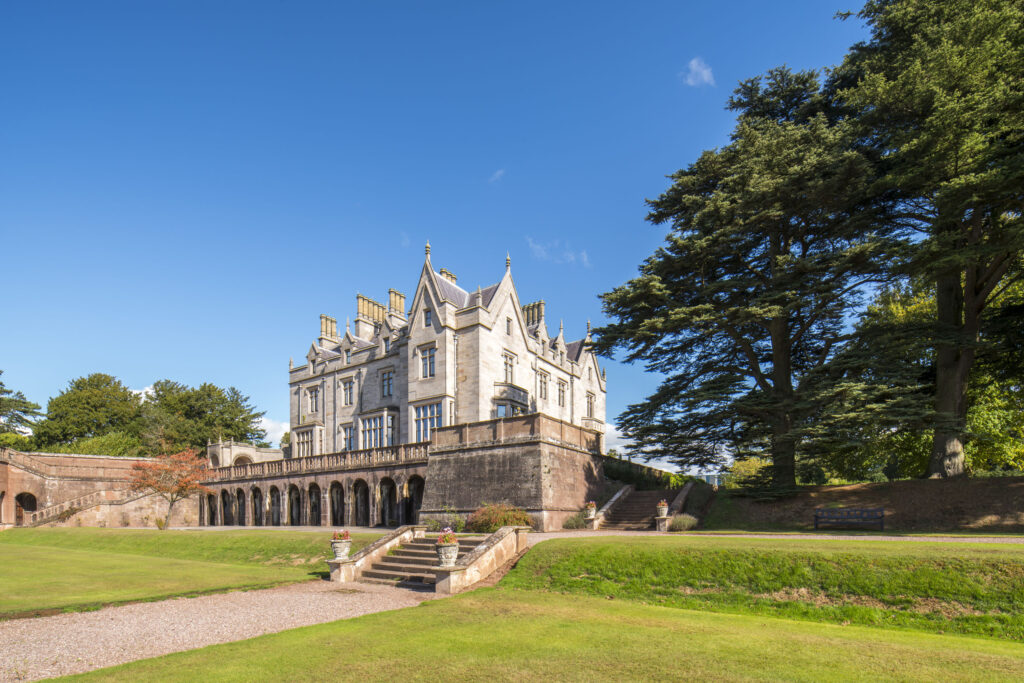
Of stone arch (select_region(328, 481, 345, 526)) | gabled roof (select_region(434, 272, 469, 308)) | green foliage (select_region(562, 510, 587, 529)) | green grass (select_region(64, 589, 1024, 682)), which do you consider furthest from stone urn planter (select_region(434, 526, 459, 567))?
gabled roof (select_region(434, 272, 469, 308))

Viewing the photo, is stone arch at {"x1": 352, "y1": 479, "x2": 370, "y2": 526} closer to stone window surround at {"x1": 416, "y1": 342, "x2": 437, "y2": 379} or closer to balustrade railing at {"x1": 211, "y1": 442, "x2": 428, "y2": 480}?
balustrade railing at {"x1": 211, "y1": 442, "x2": 428, "y2": 480}

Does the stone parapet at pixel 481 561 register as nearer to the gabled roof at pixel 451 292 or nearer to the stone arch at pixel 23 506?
the gabled roof at pixel 451 292

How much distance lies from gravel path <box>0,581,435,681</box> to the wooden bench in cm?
1536

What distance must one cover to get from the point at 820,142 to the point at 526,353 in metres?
24.8

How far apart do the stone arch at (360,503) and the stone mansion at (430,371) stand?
2.38 meters

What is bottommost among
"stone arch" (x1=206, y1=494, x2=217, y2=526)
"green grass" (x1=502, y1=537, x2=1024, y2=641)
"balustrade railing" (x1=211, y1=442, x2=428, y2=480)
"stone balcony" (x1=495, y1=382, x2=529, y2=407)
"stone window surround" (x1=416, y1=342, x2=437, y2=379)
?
"stone arch" (x1=206, y1=494, x2=217, y2=526)

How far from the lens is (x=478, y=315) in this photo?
38.3m

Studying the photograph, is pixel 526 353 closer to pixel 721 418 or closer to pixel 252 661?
pixel 721 418

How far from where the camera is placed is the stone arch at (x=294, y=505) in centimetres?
3747

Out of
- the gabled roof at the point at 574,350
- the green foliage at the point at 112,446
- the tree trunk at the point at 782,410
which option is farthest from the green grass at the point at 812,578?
the green foliage at the point at 112,446

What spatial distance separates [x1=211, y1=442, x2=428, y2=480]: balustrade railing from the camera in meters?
31.1

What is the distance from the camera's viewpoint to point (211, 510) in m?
43.9

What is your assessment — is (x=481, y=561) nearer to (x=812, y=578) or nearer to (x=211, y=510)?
(x=812, y=578)

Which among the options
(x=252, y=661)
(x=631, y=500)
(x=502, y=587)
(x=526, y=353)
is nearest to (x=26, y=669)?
(x=252, y=661)
